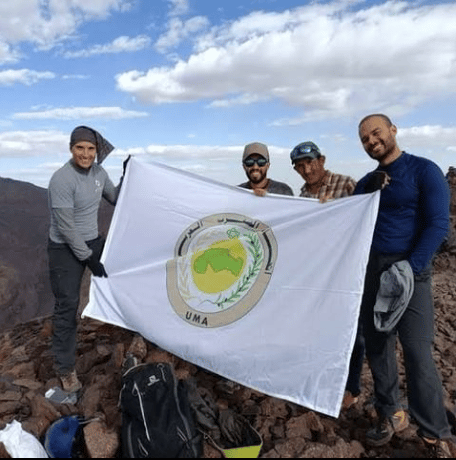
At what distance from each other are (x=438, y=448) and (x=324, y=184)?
2431 mm

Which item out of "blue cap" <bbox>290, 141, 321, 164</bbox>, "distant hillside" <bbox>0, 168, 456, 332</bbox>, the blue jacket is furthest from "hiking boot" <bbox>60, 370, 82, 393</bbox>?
"distant hillside" <bbox>0, 168, 456, 332</bbox>

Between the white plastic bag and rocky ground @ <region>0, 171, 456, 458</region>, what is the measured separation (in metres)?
0.08

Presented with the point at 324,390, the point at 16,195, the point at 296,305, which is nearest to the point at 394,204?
the point at 296,305

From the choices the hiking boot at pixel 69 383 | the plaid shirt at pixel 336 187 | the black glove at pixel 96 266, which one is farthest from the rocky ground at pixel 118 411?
the plaid shirt at pixel 336 187

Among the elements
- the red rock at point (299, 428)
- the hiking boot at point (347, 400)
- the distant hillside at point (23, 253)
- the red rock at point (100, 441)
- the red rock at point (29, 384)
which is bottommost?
the distant hillside at point (23, 253)

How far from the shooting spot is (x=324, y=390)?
3471 millimetres

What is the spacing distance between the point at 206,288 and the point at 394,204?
78.1 inches

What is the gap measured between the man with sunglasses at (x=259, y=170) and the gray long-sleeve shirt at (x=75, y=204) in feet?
5.21

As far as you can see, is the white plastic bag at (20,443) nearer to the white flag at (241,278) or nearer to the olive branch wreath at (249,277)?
the white flag at (241,278)

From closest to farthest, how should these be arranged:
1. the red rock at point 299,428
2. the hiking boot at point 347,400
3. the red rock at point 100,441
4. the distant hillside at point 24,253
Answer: the red rock at point 100,441 → the red rock at point 299,428 → the hiking boot at point 347,400 → the distant hillside at point 24,253

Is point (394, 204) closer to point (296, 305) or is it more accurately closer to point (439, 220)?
point (439, 220)

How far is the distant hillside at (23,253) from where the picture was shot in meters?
46.1

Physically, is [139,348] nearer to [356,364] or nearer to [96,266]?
[96,266]

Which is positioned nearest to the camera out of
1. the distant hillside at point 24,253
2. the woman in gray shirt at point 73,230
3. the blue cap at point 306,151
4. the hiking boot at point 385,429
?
the hiking boot at point 385,429
